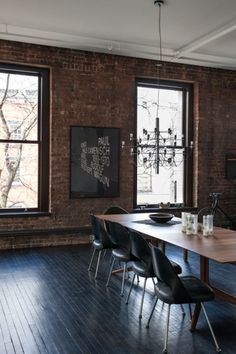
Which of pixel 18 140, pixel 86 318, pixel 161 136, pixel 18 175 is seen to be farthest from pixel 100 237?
Answer: pixel 161 136

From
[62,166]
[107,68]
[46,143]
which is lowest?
[62,166]

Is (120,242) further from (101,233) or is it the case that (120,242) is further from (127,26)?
(127,26)

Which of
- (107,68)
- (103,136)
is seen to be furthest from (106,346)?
(107,68)

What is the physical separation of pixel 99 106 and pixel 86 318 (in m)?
4.35

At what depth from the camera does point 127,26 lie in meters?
5.82

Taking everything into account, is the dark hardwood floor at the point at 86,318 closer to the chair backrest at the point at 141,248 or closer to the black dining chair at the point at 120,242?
the black dining chair at the point at 120,242

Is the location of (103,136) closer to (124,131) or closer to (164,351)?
(124,131)

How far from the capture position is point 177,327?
137 inches

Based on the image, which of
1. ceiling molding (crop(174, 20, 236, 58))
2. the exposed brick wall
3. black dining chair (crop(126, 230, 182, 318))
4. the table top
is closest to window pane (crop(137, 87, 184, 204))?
the exposed brick wall

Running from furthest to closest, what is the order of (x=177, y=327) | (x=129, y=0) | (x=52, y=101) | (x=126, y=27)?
A: (x=52, y=101)
(x=126, y=27)
(x=129, y=0)
(x=177, y=327)

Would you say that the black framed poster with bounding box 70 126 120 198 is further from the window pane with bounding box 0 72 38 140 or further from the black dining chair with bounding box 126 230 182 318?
the black dining chair with bounding box 126 230 182 318

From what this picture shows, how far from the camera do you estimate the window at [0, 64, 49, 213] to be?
661 centimetres

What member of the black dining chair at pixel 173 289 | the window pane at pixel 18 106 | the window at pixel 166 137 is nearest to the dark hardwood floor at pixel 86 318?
the black dining chair at pixel 173 289

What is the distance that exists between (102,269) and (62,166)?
7.39 feet
